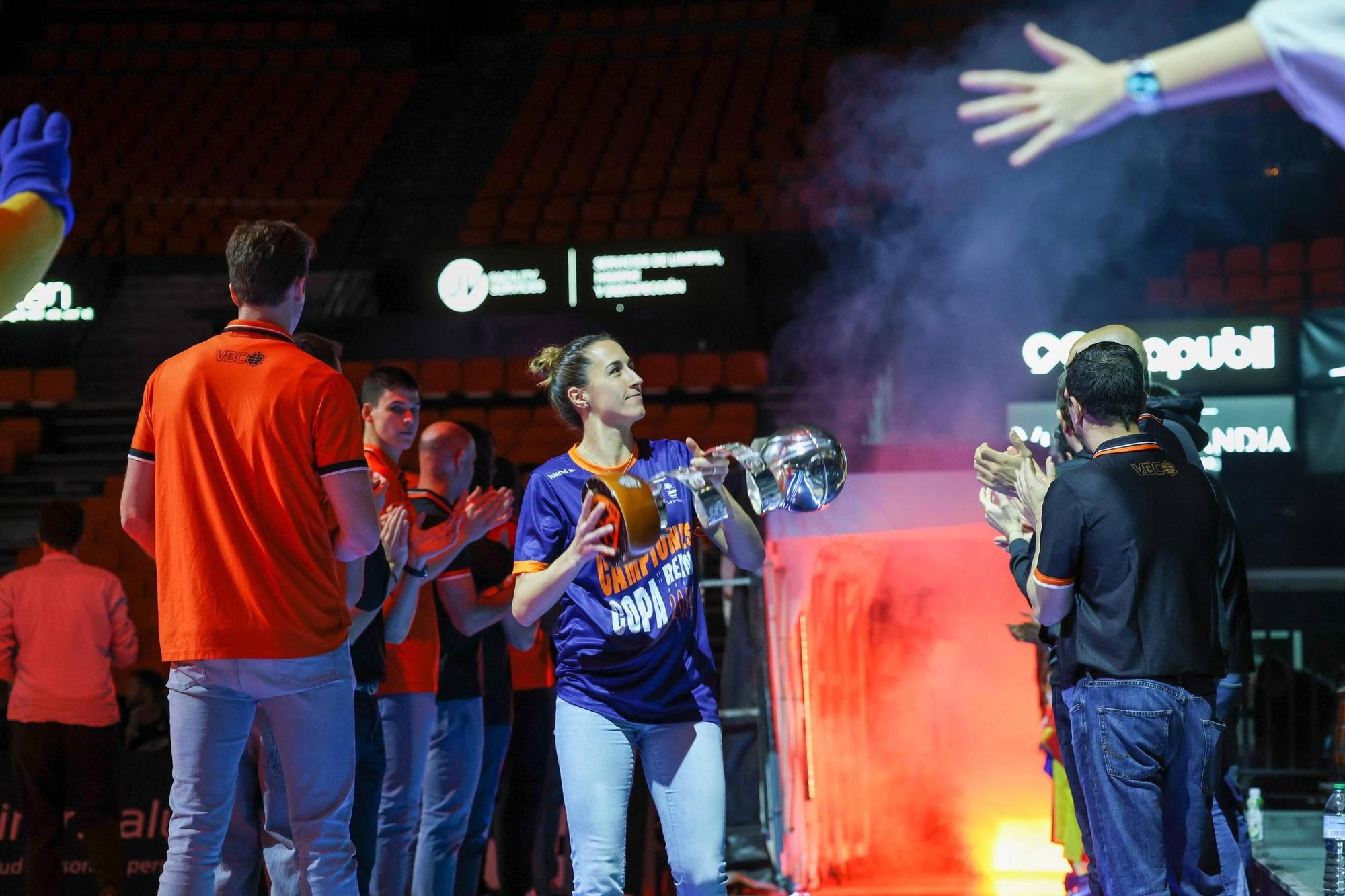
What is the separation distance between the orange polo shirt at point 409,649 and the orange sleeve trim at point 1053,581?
2009mm

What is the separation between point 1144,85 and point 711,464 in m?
1.62

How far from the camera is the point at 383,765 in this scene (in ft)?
13.0

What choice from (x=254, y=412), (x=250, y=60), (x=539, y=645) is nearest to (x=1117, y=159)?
(x=539, y=645)

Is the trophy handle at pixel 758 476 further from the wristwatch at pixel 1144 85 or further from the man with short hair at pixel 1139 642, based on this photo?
the wristwatch at pixel 1144 85

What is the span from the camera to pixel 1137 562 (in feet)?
10.6

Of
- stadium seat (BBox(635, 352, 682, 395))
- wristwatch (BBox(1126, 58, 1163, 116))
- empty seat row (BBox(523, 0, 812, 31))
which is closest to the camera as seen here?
wristwatch (BBox(1126, 58, 1163, 116))

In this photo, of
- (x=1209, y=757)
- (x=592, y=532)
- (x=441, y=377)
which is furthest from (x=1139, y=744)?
(x=441, y=377)

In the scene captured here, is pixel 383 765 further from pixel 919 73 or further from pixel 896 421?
pixel 919 73

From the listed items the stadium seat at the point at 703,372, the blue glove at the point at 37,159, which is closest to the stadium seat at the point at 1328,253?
the stadium seat at the point at 703,372

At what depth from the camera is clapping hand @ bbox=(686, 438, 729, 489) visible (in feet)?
10.6

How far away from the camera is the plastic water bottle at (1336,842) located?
4.10m

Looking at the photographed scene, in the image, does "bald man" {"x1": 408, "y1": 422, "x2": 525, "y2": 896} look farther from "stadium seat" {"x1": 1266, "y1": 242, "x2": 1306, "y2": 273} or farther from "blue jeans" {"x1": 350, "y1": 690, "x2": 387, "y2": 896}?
"stadium seat" {"x1": 1266, "y1": 242, "x2": 1306, "y2": 273}

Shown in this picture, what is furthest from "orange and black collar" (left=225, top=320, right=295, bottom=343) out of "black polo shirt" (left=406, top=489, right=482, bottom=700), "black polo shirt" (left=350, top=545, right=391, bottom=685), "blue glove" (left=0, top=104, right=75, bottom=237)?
"black polo shirt" (left=406, top=489, right=482, bottom=700)

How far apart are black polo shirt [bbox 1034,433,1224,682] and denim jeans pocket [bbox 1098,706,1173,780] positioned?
11 cm
